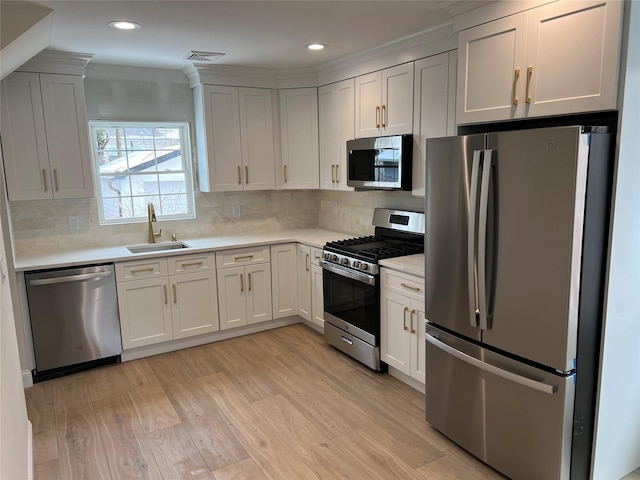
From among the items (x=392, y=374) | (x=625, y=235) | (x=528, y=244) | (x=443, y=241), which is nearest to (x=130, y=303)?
(x=392, y=374)

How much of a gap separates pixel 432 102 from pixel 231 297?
2.37 m

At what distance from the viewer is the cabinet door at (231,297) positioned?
13.2ft

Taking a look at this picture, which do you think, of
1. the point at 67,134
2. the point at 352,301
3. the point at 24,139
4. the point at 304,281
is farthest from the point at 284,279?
the point at 24,139

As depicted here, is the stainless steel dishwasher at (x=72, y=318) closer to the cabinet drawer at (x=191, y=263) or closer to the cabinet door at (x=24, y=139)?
the cabinet drawer at (x=191, y=263)

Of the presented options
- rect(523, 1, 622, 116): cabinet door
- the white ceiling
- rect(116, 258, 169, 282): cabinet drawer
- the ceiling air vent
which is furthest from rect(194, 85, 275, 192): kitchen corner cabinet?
rect(523, 1, 622, 116): cabinet door

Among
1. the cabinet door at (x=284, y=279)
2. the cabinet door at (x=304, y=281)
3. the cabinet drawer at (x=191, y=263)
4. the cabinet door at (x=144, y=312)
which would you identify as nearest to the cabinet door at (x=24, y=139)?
the cabinet door at (x=144, y=312)

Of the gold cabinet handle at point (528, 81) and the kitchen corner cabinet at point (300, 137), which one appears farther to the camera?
the kitchen corner cabinet at point (300, 137)

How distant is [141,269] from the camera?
11.9 ft

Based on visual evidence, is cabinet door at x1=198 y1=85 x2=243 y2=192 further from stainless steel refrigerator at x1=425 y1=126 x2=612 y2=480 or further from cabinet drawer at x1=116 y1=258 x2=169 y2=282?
stainless steel refrigerator at x1=425 y1=126 x2=612 y2=480

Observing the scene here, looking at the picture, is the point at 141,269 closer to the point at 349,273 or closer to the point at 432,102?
the point at 349,273

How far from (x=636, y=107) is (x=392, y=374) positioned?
231cm

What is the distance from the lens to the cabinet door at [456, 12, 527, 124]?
2.19 m

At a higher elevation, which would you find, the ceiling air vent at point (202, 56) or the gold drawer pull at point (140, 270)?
the ceiling air vent at point (202, 56)

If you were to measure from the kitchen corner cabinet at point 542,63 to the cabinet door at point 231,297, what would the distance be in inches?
94.2
